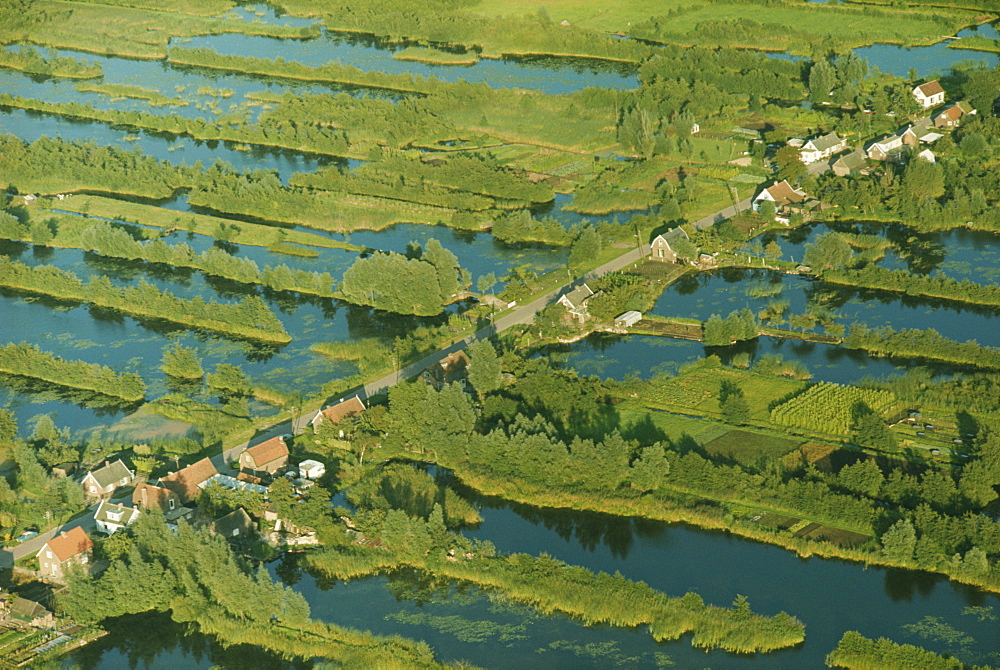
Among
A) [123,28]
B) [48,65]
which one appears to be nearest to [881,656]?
[48,65]

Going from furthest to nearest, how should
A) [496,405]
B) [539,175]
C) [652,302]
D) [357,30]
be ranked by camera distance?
1. [357,30]
2. [539,175]
3. [652,302]
4. [496,405]

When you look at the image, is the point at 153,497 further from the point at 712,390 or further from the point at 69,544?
the point at 712,390

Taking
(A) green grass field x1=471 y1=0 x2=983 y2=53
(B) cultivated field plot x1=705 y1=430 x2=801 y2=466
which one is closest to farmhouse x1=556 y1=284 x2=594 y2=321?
(B) cultivated field plot x1=705 y1=430 x2=801 y2=466

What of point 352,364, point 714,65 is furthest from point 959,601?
point 714,65

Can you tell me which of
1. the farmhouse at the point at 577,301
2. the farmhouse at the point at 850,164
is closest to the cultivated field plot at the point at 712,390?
the farmhouse at the point at 577,301

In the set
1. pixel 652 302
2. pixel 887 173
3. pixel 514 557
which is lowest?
pixel 514 557

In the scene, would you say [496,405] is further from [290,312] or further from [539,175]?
[539,175]

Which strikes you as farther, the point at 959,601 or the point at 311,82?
the point at 311,82
